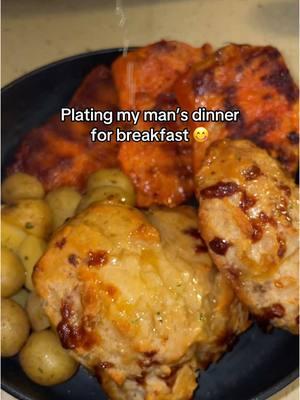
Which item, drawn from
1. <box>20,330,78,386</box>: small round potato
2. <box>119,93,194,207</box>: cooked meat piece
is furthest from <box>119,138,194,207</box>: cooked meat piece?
<box>20,330,78,386</box>: small round potato

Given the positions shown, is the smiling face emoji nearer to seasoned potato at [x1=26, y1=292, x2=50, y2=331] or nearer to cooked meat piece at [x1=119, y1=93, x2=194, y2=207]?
cooked meat piece at [x1=119, y1=93, x2=194, y2=207]

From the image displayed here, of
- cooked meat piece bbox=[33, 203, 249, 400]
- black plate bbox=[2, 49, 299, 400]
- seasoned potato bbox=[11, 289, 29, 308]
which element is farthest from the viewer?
seasoned potato bbox=[11, 289, 29, 308]

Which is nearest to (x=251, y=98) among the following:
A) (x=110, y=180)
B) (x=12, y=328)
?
(x=110, y=180)

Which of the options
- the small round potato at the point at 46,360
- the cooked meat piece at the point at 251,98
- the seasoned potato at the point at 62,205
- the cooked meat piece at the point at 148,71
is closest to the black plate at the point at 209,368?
the small round potato at the point at 46,360

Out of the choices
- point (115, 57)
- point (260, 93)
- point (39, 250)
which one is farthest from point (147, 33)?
point (39, 250)

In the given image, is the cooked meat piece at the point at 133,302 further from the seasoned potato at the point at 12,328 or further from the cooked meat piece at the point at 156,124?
the cooked meat piece at the point at 156,124
